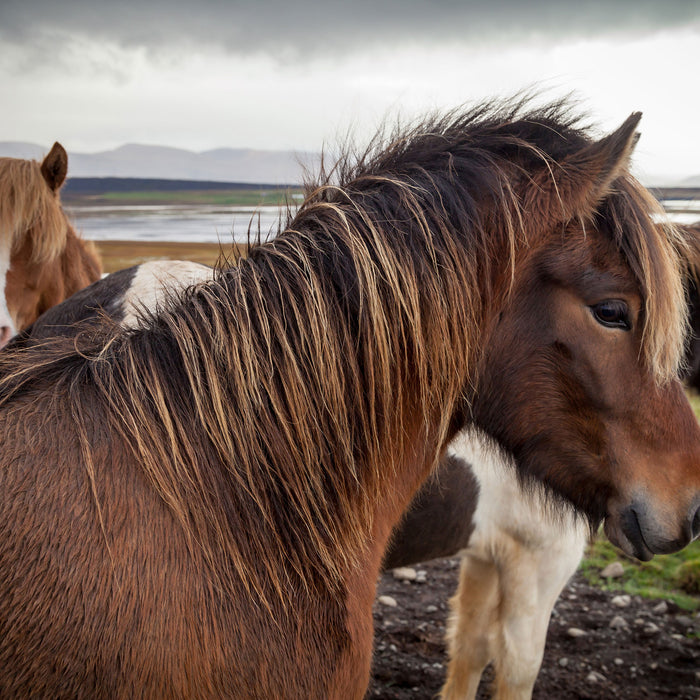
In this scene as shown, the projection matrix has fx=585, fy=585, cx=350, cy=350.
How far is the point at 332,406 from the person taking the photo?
1515 mm

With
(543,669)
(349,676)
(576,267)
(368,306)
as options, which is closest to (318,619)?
(349,676)

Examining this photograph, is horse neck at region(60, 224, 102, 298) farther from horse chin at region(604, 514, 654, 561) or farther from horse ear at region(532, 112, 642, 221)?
horse chin at region(604, 514, 654, 561)

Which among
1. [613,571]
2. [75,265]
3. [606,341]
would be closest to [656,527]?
[606,341]

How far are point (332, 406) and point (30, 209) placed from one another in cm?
358

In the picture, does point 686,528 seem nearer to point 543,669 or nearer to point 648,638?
point 543,669

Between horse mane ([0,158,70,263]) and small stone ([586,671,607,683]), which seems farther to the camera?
horse mane ([0,158,70,263])

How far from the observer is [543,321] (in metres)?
1.62

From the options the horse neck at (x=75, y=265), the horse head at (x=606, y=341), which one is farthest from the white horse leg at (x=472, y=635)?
the horse neck at (x=75, y=265)

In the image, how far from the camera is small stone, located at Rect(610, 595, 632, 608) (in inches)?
185

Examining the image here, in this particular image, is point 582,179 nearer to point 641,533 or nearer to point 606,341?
point 606,341

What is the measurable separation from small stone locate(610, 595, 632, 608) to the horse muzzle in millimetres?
3546

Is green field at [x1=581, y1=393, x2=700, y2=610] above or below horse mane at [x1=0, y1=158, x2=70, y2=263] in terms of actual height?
below

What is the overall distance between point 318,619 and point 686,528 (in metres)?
1.05

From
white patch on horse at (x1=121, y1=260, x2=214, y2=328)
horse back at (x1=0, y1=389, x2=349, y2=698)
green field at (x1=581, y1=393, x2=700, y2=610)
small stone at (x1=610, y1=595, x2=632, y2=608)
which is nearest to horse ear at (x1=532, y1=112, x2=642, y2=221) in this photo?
horse back at (x1=0, y1=389, x2=349, y2=698)
